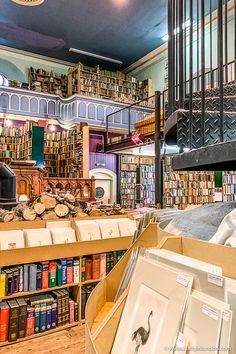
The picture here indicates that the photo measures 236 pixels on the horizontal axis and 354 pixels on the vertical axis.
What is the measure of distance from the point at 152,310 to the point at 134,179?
11769 millimetres

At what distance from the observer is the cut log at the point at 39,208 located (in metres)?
3.39

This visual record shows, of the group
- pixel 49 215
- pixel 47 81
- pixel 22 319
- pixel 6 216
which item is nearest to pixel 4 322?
pixel 22 319

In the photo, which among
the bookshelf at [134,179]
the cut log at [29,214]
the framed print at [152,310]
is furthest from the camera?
the bookshelf at [134,179]

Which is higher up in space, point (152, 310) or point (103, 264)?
point (152, 310)

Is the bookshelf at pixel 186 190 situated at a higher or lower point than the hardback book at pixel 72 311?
higher

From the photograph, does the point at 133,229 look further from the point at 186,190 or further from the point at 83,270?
the point at 186,190

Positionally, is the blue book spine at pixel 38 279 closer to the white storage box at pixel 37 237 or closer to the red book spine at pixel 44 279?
the red book spine at pixel 44 279

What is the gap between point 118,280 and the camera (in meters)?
1.27

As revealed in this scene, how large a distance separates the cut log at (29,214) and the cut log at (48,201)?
192 millimetres

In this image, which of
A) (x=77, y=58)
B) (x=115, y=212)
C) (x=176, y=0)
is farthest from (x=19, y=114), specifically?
(x=176, y=0)

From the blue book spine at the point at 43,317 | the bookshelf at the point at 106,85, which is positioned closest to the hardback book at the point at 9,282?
the blue book spine at the point at 43,317

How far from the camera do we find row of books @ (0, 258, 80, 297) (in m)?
2.67

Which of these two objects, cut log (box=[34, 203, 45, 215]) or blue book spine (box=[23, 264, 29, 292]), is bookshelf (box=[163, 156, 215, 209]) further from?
blue book spine (box=[23, 264, 29, 292])

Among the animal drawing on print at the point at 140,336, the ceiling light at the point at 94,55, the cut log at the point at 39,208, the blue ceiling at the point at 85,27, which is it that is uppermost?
the blue ceiling at the point at 85,27
